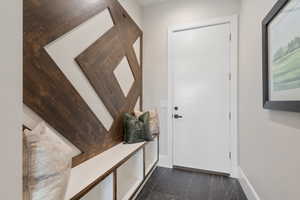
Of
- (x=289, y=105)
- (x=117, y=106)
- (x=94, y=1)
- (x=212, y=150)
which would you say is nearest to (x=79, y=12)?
(x=94, y=1)

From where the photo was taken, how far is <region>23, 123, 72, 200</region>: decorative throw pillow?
80 centimetres

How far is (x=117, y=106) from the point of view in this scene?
202 centimetres

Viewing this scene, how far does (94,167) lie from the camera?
137cm

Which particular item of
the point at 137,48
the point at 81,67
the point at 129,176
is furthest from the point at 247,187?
the point at 137,48

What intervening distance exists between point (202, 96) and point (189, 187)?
4.28ft

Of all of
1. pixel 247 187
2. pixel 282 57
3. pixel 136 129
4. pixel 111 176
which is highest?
pixel 282 57

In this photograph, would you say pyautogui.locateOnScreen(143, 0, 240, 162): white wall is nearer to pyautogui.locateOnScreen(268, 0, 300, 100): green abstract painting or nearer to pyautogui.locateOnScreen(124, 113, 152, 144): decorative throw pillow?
pyautogui.locateOnScreen(124, 113, 152, 144): decorative throw pillow

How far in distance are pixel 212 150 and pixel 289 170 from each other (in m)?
1.38

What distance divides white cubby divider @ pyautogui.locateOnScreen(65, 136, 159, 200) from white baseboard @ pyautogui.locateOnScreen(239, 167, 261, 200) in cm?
123

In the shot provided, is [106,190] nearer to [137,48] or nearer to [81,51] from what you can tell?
[81,51]

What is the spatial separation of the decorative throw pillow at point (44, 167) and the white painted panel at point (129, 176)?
0.75m

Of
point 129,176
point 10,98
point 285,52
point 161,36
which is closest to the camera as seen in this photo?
point 10,98

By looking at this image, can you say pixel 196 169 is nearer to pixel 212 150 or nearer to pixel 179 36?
pixel 212 150

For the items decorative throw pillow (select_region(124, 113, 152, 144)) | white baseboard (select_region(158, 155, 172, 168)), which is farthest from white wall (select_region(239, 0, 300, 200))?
decorative throw pillow (select_region(124, 113, 152, 144))
